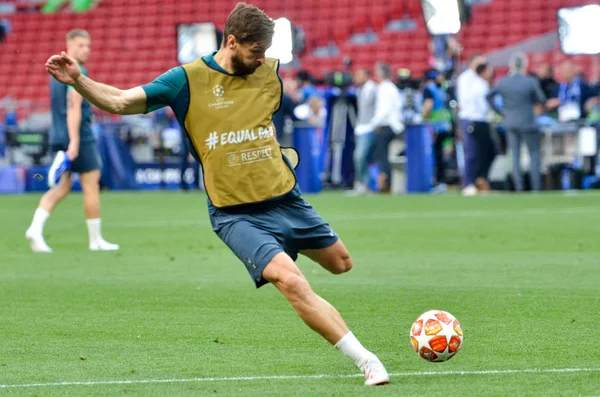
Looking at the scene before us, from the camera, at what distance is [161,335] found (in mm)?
7117

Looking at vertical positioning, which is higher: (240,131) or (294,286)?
(240,131)

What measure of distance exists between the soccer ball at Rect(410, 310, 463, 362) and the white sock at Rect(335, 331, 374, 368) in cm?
48

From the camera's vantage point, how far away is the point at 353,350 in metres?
5.50

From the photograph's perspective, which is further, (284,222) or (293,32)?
(293,32)

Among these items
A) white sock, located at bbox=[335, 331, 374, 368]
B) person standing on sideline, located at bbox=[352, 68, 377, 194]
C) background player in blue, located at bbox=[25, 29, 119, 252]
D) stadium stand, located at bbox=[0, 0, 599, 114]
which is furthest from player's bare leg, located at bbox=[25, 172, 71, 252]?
stadium stand, located at bbox=[0, 0, 599, 114]

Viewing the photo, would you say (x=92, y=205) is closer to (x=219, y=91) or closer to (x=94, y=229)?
(x=94, y=229)

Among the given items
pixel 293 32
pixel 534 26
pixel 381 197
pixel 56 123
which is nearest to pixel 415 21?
pixel 534 26

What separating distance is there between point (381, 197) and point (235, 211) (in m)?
16.2

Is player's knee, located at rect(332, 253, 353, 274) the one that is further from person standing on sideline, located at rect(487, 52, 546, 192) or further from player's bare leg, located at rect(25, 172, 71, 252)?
person standing on sideline, located at rect(487, 52, 546, 192)

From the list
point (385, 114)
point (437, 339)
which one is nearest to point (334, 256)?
point (437, 339)

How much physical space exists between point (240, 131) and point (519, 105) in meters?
16.6

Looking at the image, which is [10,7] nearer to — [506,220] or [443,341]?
[506,220]

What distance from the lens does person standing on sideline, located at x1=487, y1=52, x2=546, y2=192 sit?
2184 centimetres

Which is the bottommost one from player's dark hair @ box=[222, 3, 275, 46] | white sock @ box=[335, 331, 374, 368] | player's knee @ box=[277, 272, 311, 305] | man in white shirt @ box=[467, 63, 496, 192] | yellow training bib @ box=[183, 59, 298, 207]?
man in white shirt @ box=[467, 63, 496, 192]
